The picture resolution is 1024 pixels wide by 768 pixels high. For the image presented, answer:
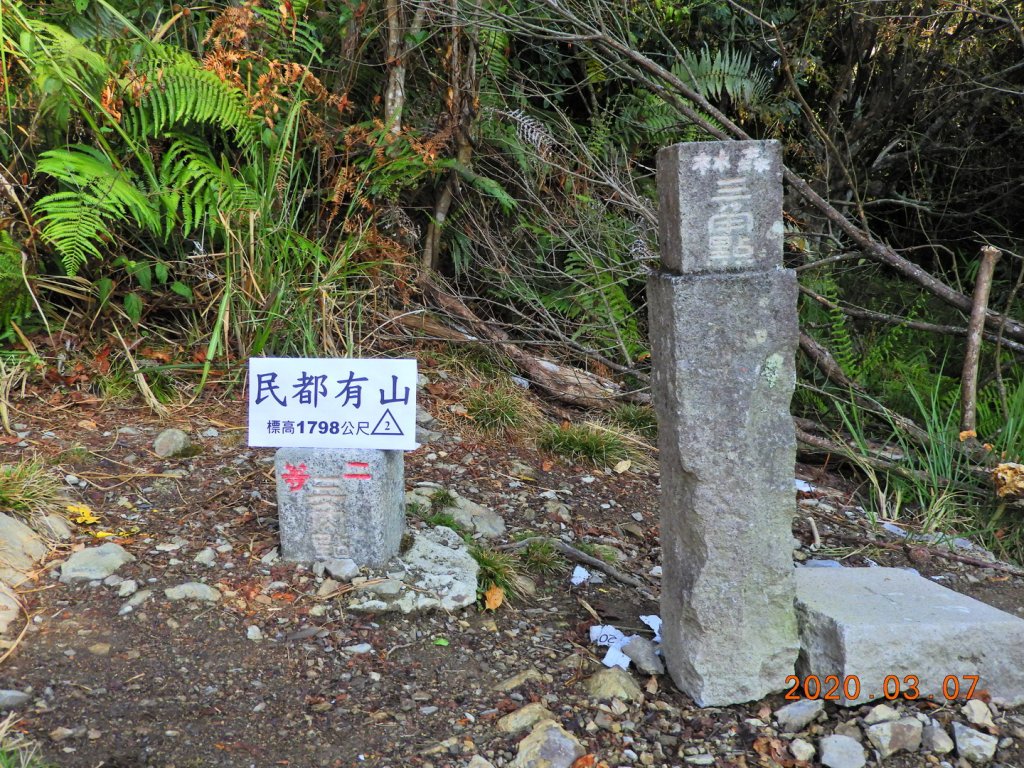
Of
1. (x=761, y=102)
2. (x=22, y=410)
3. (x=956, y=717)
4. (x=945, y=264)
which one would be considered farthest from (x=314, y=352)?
(x=945, y=264)

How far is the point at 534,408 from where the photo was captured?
4473mm

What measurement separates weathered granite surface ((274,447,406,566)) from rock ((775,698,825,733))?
4.34 feet

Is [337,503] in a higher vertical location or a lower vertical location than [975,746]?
higher

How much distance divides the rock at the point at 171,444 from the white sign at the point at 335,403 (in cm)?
94

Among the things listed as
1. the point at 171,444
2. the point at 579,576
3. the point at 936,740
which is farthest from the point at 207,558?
the point at 936,740

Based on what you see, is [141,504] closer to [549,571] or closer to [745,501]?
[549,571]

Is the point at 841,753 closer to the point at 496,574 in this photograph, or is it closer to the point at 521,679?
the point at 521,679

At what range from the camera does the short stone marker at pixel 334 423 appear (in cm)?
278

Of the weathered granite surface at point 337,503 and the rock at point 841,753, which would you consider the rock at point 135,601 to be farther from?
the rock at point 841,753

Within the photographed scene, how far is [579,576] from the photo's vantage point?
314 centimetres

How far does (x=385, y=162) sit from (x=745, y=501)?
2.84m

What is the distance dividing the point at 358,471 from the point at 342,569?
1.12ft

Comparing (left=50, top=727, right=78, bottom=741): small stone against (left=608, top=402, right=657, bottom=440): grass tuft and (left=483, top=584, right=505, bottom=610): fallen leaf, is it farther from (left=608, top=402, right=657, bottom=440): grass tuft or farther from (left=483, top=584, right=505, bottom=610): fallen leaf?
(left=608, top=402, right=657, bottom=440): grass tuft

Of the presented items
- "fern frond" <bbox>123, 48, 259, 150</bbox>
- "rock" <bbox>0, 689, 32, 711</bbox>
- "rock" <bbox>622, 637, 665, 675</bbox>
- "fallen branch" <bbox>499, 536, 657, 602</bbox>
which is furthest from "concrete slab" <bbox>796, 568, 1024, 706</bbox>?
"fern frond" <bbox>123, 48, 259, 150</bbox>
